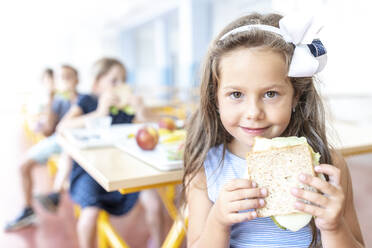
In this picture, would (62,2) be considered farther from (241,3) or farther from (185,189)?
(185,189)

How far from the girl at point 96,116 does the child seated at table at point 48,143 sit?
0.52 meters

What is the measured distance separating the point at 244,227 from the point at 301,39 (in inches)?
19.2

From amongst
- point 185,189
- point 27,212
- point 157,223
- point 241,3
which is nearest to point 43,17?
point 241,3

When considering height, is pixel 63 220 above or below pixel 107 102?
below

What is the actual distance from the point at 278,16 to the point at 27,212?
2.23m

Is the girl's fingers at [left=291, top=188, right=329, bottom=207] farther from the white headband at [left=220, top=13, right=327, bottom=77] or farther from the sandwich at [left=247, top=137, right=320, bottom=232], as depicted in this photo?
the white headband at [left=220, top=13, right=327, bottom=77]

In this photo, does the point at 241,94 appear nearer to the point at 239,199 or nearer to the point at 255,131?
the point at 255,131

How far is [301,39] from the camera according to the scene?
0.74 meters

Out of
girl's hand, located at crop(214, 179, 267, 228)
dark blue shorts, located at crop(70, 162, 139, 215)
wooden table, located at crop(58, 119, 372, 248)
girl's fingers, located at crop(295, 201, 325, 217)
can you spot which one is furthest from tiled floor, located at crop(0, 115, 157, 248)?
girl's fingers, located at crop(295, 201, 325, 217)

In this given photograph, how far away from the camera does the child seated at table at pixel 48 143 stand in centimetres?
232

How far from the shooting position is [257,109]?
71 centimetres

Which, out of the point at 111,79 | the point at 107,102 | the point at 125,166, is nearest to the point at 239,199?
the point at 125,166

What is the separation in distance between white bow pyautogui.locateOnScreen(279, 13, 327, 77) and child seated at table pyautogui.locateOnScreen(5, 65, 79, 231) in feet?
6.74

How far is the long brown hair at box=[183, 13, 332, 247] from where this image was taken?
76 centimetres
